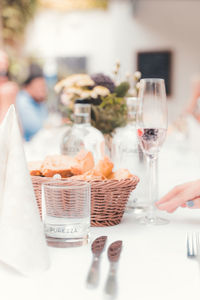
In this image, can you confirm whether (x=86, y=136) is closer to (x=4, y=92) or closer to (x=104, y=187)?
(x=104, y=187)

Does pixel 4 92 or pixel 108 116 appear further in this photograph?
pixel 4 92

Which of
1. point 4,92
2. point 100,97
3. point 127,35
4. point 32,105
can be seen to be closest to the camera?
point 100,97

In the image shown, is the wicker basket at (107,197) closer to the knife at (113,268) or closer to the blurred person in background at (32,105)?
the knife at (113,268)

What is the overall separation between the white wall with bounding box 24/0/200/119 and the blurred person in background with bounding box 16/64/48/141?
3423mm

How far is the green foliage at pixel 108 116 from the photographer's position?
1455 mm

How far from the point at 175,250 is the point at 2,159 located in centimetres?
34

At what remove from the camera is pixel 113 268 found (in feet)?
2.37

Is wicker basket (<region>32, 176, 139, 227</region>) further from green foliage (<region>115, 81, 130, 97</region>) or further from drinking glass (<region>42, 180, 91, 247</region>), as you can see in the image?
green foliage (<region>115, 81, 130, 97</region>)

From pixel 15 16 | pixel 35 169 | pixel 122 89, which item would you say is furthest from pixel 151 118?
pixel 15 16

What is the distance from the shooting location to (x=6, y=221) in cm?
73

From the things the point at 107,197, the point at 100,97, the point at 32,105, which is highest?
the point at 100,97

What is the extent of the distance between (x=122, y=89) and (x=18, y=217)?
862 millimetres

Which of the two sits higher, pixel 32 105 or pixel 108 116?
pixel 108 116

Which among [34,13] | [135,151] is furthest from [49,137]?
[34,13]
